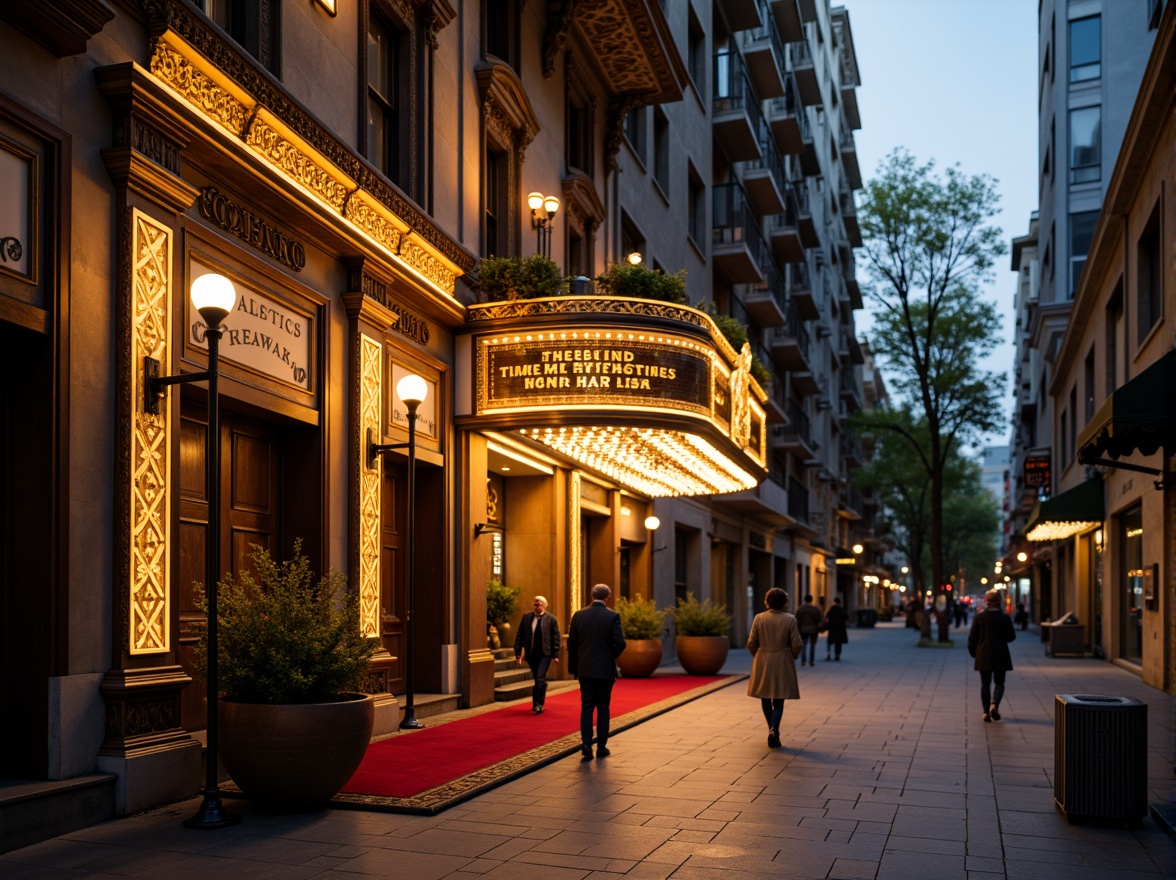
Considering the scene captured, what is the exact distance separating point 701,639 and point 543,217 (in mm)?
9260

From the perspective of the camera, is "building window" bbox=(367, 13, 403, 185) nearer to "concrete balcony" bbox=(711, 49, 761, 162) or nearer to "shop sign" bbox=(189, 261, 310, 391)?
"shop sign" bbox=(189, 261, 310, 391)

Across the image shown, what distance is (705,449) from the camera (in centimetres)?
1939

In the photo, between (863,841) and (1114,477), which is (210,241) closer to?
(863,841)

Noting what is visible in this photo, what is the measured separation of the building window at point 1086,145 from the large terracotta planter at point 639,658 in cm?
2304

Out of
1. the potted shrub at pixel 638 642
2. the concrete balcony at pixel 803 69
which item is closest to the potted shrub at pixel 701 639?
the potted shrub at pixel 638 642

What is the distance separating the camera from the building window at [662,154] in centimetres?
2841

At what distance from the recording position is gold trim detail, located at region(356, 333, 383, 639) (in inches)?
509

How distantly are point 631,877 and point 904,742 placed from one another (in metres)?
7.34

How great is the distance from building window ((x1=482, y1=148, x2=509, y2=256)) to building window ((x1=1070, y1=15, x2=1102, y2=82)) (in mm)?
24810

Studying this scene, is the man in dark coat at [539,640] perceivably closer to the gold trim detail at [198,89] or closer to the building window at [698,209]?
the gold trim detail at [198,89]

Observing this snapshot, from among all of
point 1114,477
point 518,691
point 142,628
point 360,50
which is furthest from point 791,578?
point 142,628

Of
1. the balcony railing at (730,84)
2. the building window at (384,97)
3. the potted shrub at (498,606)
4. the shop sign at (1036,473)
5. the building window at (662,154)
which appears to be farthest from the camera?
the shop sign at (1036,473)

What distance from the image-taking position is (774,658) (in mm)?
13234

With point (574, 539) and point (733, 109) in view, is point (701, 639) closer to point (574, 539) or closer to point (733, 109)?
point (574, 539)
